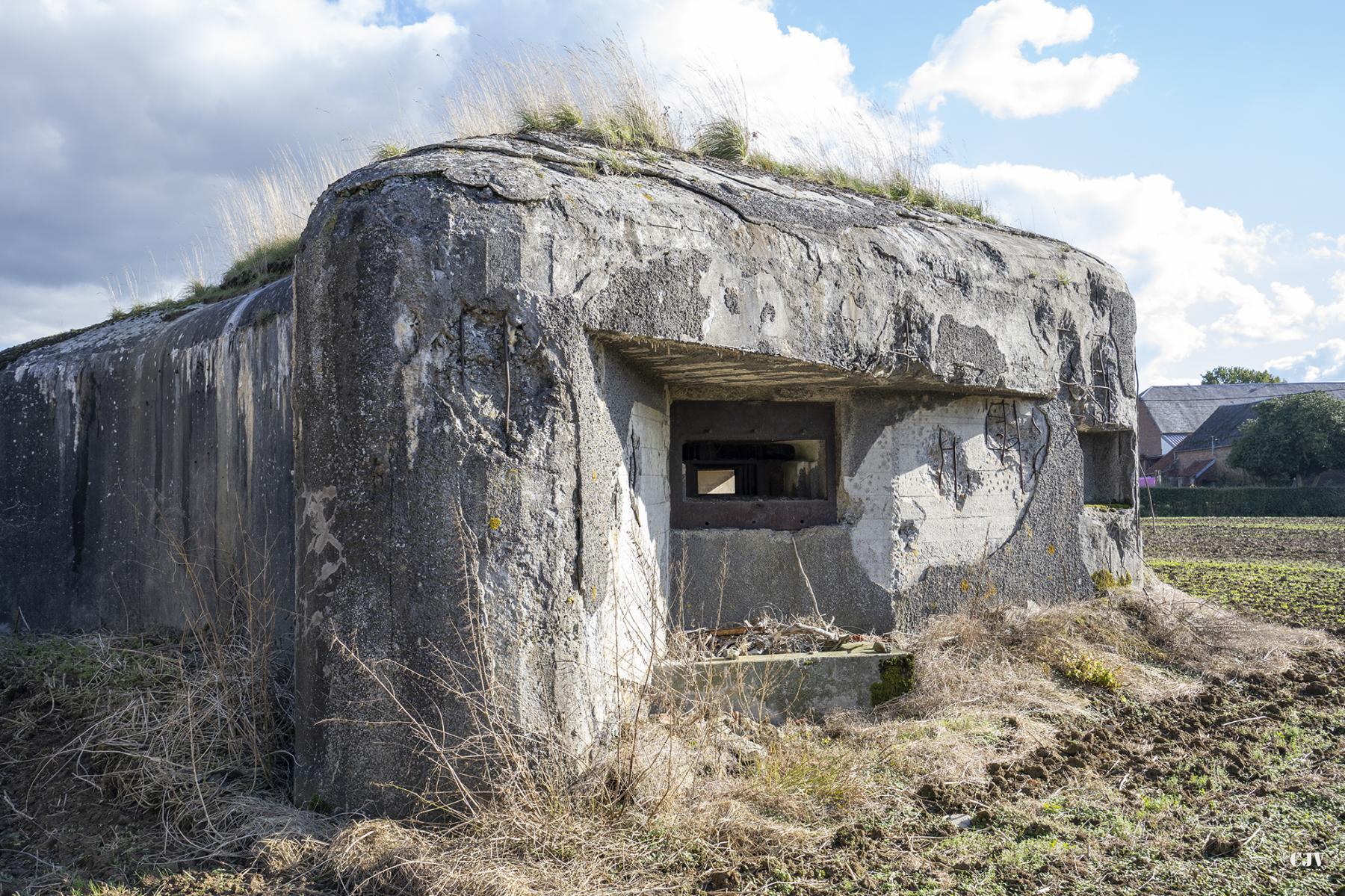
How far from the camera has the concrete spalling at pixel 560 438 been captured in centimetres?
321

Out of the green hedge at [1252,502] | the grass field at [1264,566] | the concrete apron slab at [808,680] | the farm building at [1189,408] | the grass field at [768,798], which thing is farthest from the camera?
the farm building at [1189,408]

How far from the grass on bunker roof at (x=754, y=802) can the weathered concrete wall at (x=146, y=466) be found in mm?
506

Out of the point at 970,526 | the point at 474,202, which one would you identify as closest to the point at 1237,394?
the point at 970,526

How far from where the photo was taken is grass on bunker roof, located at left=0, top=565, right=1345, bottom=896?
284cm

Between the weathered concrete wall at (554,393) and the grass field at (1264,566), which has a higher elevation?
the weathered concrete wall at (554,393)

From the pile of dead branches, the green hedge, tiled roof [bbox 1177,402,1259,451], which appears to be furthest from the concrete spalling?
tiled roof [bbox 1177,402,1259,451]

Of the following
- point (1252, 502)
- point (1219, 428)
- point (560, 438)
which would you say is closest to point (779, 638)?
point (560, 438)

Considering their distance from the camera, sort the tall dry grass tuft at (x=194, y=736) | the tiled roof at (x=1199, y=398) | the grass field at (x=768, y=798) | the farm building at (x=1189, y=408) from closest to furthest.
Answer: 1. the grass field at (x=768, y=798)
2. the tall dry grass tuft at (x=194, y=736)
3. the farm building at (x=1189, y=408)
4. the tiled roof at (x=1199, y=398)

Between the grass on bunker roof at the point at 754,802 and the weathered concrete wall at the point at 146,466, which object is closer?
the grass on bunker roof at the point at 754,802

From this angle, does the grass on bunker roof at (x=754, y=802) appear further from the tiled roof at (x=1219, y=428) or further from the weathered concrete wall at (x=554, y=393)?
the tiled roof at (x=1219, y=428)

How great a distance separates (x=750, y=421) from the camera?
199 inches

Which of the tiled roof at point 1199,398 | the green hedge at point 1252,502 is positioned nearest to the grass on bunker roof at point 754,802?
the green hedge at point 1252,502

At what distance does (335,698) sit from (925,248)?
375 cm

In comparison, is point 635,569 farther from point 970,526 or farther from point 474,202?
point 970,526
